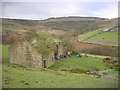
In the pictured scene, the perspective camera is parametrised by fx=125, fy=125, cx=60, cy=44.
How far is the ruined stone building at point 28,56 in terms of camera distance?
22.0 m

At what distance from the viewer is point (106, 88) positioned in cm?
995

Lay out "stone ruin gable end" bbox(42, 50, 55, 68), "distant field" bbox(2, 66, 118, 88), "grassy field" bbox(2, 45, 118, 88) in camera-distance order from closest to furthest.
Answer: "distant field" bbox(2, 66, 118, 88), "grassy field" bbox(2, 45, 118, 88), "stone ruin gable end" bbox(42, 50, 55, 68)

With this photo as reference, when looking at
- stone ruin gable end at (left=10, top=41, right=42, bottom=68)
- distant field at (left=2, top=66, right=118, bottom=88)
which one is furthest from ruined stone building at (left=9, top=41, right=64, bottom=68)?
distant field at (left=2, top=66, right=118, bottom=88)

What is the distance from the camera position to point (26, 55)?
73.4 feet

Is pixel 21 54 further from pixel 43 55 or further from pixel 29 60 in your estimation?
pixel 43 55

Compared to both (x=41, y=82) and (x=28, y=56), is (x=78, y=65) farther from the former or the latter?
(x=41, y=82)

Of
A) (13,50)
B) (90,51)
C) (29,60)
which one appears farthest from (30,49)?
(90,51)

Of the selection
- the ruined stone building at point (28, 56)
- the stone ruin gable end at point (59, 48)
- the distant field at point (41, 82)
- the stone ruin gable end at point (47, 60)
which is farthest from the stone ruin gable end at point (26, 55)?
the stone ruin gable end at point (59, 48)

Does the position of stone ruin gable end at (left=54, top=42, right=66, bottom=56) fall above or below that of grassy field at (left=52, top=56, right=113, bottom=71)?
above

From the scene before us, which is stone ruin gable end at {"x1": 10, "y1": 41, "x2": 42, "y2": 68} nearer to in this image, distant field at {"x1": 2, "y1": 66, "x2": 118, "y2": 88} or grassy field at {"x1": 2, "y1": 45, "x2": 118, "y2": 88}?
grassy field at {"x1": 2, "y1": 45, "x2": 118, "y2": 88}

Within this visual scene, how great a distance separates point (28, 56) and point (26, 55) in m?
0.46

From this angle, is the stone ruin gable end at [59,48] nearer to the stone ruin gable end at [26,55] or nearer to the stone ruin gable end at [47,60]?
the stone ruin gable end at [47,60]

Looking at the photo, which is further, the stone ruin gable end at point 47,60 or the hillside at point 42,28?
the hillside at point 42,28

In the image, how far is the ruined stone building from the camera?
2195 cm
